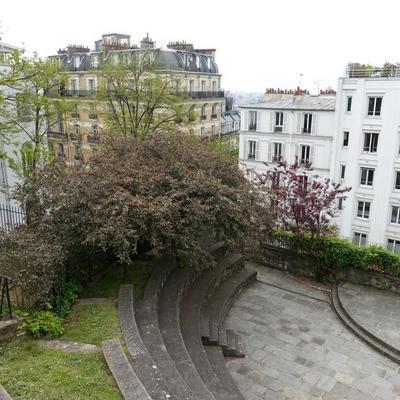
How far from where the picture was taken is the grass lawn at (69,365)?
7688mm

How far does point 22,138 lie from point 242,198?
16.0m

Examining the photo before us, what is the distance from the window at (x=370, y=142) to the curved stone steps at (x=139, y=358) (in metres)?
25.2

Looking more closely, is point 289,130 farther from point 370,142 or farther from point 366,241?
point 366,241

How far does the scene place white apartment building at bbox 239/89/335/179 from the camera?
32594mm

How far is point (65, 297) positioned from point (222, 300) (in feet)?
21.5

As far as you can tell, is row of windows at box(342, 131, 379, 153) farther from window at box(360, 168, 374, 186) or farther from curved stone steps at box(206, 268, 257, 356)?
curved stone steps at box(206, 268, 257, 356)

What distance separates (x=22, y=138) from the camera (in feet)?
77.6

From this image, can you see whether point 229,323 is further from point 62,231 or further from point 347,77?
point 347,77

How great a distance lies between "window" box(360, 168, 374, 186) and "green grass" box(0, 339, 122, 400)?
27863 millimetres

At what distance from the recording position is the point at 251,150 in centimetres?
3672

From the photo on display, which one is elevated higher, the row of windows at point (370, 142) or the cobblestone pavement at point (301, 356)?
the row of windows at point (370, 142)

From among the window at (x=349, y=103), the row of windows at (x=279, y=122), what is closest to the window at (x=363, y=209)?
the row of windows at (x=279, y=122)

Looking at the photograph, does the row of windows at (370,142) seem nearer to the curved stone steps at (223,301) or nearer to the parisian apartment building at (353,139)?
the parisian apartment building at (353,139)

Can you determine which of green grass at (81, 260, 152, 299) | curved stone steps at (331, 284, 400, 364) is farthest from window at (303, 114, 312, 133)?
green grass at (81, 260, 152, 299)
